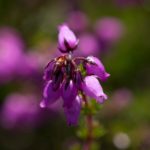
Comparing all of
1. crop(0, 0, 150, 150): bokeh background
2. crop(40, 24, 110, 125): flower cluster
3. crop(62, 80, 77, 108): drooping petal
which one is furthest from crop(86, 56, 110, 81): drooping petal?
crop(0, 0, 150, 150): bokeh background

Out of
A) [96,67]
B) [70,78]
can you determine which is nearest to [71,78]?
[70,78]

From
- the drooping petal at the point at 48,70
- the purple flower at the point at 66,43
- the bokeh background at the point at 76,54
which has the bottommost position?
the bokeh background at the point at 76,54

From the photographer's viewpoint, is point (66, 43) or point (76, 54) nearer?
point (66, 43)

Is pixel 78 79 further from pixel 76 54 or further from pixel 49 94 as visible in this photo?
pixel 76 54

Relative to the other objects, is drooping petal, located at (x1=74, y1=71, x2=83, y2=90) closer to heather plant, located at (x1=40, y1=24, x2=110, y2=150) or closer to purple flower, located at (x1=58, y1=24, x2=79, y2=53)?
heather plant, located at (x1=40, y1=24, x2=110, y2=150)

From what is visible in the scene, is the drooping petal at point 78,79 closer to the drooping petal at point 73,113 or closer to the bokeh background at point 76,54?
the drooping petal at point 73,113

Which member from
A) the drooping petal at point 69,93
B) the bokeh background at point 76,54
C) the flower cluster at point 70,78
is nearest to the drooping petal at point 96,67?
the flower cluster at point 70,78

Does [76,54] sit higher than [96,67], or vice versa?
[96,67]
